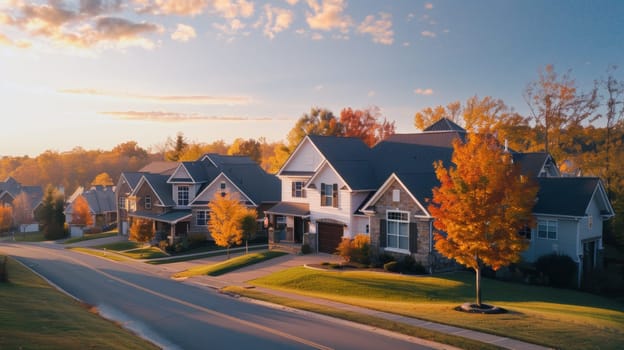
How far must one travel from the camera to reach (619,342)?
642 inches

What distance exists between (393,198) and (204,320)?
1612 centimetres

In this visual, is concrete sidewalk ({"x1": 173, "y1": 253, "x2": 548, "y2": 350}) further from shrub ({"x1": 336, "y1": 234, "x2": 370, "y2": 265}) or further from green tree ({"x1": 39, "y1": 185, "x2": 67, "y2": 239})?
green tree ({"x1": 39, "y1": 185, "x2": 67, "y2": 239})

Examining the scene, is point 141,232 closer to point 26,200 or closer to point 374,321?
point 374,321

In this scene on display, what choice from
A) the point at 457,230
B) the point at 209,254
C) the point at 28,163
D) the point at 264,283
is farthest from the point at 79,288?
the point at 28,163

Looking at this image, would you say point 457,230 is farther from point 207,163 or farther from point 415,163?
point 207,163

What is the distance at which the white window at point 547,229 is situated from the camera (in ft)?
105

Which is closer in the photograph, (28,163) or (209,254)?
(209,254)

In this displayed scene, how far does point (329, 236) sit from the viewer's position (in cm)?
3891

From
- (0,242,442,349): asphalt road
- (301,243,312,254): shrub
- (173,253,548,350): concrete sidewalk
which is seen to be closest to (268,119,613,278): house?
(301,243,312,254): shrub

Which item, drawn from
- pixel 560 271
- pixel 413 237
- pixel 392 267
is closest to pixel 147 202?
pixel 392 267

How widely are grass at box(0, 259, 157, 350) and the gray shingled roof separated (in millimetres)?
26125

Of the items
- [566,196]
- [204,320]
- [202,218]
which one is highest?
[566,196]

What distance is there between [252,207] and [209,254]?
742cm

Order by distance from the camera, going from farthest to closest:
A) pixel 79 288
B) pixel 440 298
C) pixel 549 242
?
pixel 549 242, pixel 79 288, pixel 440 298
